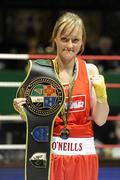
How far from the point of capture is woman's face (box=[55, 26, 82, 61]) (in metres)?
2.72

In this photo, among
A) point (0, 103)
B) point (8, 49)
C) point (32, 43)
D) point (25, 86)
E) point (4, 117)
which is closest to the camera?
point (25, 86)

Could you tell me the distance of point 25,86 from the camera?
8.98ft

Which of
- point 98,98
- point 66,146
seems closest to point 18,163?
point 66,146

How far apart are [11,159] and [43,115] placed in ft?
7.29

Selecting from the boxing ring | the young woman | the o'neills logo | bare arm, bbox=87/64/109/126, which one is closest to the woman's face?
the young woman

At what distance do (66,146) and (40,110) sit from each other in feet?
0.67

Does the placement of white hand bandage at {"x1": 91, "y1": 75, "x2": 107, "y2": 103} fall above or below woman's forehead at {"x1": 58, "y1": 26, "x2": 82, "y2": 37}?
below

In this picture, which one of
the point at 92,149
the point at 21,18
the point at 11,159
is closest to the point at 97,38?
the point at 21,18

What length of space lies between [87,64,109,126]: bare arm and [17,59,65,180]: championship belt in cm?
16

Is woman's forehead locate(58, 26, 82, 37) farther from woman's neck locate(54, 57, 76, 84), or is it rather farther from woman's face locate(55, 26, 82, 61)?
woman's neck locate(54, 57, 76, 84)

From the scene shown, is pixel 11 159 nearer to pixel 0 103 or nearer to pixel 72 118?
pixel 0 103

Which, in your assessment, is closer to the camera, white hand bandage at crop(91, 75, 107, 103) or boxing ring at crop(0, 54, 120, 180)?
white hand bandage at crop(91, 75, 107, 103)

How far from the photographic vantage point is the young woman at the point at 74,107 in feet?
8.95

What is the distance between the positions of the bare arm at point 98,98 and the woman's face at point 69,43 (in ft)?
0.44
